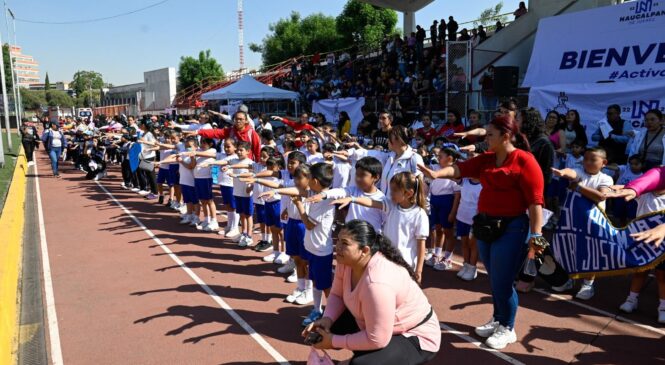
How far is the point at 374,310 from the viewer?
2701 millimetres

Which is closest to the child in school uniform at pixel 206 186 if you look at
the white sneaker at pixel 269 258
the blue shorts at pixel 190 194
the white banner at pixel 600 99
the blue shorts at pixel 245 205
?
the blue shorts at pixel 190 194

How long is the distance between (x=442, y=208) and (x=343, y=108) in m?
10.6

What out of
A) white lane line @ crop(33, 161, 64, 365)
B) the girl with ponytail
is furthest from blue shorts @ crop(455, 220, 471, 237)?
white lane line @ crop(33, 161, 64, 365)

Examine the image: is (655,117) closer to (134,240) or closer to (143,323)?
(143,323)

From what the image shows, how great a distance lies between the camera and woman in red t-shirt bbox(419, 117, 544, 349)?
12.1ft

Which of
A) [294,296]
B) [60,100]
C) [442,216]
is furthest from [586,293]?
[60,100]

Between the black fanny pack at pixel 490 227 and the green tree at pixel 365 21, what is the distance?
45.8m

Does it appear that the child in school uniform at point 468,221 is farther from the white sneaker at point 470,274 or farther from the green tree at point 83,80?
the green tree at point 83,80

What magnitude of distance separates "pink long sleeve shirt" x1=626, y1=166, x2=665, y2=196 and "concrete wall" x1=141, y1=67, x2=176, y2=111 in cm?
5353

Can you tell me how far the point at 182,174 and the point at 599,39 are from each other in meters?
9.85

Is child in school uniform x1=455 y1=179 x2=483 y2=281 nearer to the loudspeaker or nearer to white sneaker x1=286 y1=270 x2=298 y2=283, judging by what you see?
white sneaker x1=286 y1=270 x2=298 y2=283

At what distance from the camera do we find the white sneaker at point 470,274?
6.05 meters

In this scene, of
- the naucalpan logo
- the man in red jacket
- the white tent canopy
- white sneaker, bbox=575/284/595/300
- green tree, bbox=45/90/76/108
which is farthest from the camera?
green tree, bbox=45/90/76/108

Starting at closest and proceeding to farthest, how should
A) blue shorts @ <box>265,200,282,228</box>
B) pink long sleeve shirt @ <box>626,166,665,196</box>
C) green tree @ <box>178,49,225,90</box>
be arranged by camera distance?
pink long sleeve shirt @ <box>626,166,665,196</box>, blue shorts @ <box>265,200,282,228</box>, green tree @ <box>178,49,225,90</box>
